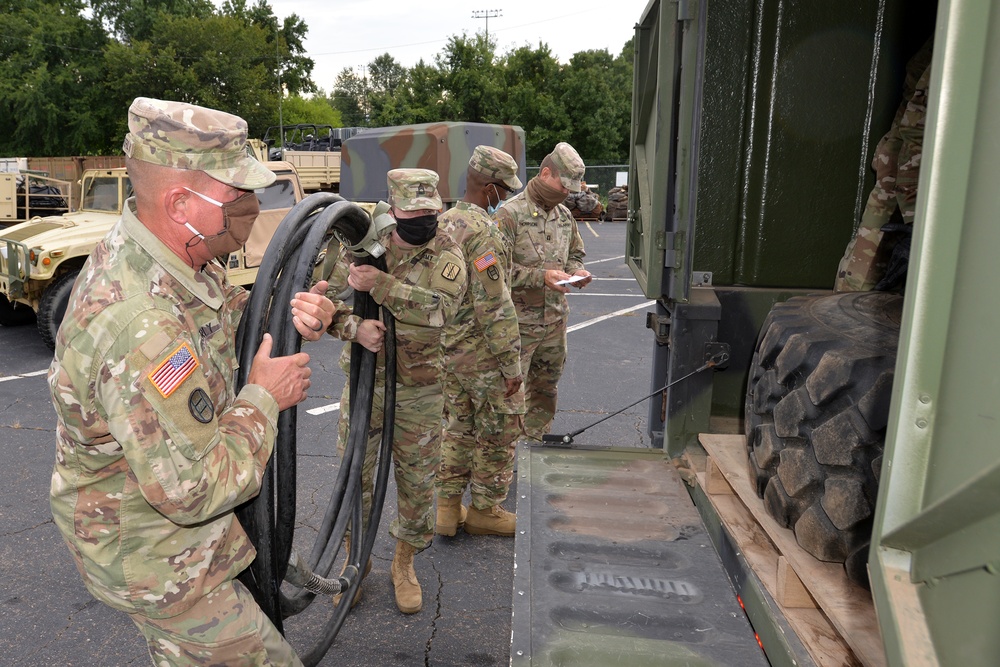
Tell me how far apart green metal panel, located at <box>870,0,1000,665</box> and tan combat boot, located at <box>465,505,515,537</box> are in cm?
313

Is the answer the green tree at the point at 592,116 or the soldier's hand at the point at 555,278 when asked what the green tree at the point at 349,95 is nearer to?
the green tree at the point at 592,116

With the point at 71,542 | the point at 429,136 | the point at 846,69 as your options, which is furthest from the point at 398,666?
the point at 429,136

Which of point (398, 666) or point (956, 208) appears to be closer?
point (956, 208)

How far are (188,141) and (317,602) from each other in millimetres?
2388

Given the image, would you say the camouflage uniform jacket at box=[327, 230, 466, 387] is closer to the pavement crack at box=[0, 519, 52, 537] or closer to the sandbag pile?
the pavement crack at box=[0, 519, 52, 537]

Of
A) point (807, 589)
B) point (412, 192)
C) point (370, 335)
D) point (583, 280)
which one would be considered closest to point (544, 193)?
point (583, 280)

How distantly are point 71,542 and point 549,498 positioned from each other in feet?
4.93

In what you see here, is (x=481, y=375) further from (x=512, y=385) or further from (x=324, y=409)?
(x=324, y=409)

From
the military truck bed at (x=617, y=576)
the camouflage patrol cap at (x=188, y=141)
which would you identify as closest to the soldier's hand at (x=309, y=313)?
the camouflage patrol cap at (x=188, y=141)

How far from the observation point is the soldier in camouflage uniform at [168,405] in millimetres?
1669

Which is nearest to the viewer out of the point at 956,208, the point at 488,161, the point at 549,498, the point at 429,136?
the point at 956,208

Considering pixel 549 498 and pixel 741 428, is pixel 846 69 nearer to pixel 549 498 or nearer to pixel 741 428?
pixel 741 428

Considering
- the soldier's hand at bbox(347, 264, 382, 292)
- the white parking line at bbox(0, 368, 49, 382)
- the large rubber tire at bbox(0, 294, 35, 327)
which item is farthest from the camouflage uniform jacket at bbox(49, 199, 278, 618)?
the large rubber tire at bbox(0, 294, 35, 327)

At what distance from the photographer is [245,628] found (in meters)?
1.94
